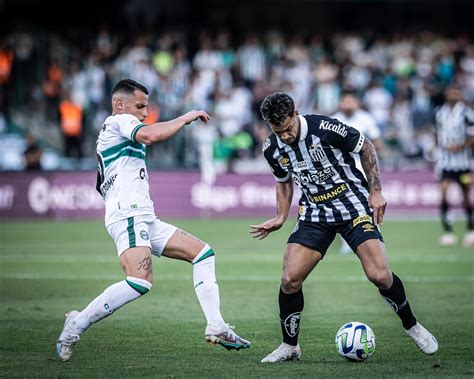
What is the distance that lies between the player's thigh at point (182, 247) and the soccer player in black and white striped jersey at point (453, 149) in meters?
9.91

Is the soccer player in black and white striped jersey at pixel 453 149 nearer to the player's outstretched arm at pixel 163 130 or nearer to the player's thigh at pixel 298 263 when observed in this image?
the player's thigh at pixel 298 263

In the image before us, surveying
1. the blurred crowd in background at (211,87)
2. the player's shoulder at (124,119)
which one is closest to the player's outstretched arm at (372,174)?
the player's shoulder at (124,119)

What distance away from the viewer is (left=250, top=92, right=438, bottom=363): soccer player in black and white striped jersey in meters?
8.15

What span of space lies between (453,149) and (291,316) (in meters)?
10.2

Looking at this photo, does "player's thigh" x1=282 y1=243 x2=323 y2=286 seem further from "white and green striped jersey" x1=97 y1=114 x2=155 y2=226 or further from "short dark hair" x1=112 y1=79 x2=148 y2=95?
"short dark hair" x1=112 y1=79 x2=148 y2=95

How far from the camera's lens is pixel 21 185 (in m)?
23.3

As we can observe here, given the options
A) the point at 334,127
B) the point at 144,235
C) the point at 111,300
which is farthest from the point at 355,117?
the point at 111,300

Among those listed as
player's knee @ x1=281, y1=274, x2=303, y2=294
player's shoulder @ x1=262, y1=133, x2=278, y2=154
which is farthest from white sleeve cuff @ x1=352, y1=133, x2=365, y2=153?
player's knee @ x1=281, y1=274, x2=303, y2=294

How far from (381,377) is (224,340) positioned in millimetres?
1431

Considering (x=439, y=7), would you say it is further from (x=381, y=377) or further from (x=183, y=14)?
(x=381, y=377)

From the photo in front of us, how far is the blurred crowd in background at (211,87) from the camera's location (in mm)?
24781

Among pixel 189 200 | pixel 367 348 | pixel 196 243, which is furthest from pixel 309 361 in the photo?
pixel 189 200

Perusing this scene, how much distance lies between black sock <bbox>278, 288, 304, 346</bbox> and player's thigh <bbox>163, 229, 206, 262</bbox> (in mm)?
842

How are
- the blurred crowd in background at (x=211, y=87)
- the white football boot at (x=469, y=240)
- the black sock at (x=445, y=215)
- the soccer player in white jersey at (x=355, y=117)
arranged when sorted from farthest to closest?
the blurred crowd in background at (x=211, y=87) → the white football boot at (x=469, y=240) → the black sock at (x=445, y=215) → the soccer player in white jersey at (x=355, y=117)
